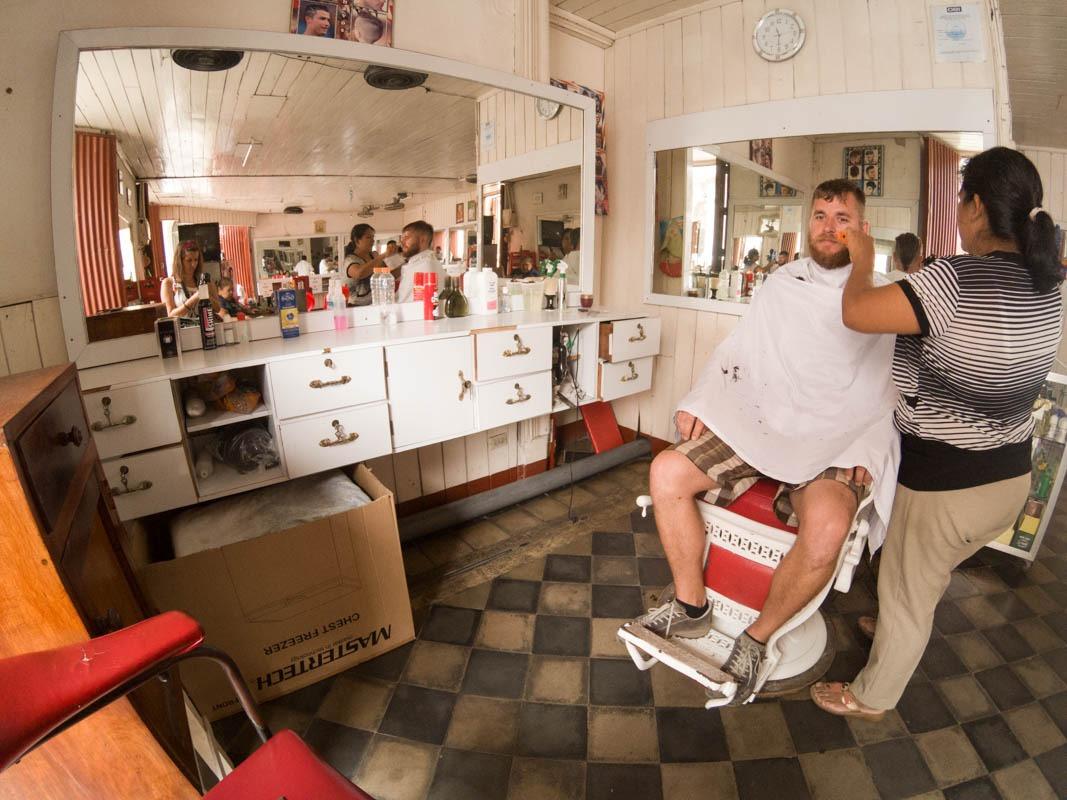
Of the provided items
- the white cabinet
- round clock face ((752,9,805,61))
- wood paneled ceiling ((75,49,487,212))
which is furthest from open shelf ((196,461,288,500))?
round clock face ((752,9,805,61))

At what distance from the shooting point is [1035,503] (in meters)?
2.31

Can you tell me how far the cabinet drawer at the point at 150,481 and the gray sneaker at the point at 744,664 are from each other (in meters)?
1.74

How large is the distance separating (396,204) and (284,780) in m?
2.06

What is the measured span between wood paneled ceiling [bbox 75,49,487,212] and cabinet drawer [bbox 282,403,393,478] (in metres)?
0.84

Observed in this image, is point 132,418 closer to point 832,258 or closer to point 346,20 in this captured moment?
point 346,20

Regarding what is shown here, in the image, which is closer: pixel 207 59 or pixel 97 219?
pixel 97 219

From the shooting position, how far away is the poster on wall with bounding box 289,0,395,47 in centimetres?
195

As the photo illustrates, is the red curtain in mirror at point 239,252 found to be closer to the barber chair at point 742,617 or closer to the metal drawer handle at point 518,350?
the metal drawer handle at point 518,350

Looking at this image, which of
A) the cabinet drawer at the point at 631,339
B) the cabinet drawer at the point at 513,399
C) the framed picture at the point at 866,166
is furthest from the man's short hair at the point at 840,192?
the cabinet drawer at the point at 513,399

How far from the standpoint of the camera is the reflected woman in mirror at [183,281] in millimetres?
1855

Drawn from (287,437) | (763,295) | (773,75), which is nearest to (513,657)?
(287,437)

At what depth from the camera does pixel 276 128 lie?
1.99 m

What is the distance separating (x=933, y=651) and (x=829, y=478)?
90cm

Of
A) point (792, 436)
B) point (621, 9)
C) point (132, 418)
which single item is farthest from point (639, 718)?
point (621, 9)
